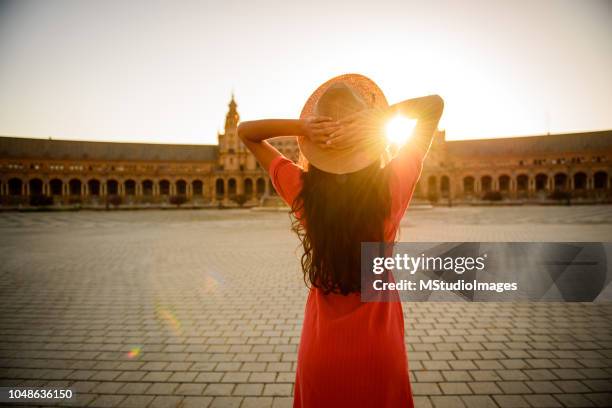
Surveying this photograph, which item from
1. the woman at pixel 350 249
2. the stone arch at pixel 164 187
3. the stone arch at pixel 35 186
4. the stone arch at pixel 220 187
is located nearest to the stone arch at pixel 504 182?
the stone arch at pixel 220 187

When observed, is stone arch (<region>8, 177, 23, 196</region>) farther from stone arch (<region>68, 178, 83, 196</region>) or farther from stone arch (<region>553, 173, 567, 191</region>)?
stone arch (<region>553, 173, 567, 191</region>)

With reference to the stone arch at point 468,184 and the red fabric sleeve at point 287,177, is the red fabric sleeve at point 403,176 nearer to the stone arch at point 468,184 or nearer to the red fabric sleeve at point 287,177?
the red fabric sleeve at point 287,177

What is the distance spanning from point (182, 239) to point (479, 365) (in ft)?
36.1

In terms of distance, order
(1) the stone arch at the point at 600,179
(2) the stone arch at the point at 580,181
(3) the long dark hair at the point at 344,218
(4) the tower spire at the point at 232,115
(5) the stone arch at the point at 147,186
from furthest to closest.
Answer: (4) the tower spire at the point at 232,115
(5) the stone arch at the point at 147,186
(2) the stone arch at the point at 580,181
(1) the stone arch at the point at 600,179
(3) the long dark hair at the point at 344,218

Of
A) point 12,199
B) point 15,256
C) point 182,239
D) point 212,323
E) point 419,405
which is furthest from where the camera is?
point 12,199

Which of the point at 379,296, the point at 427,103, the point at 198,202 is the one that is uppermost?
the point at 427,103

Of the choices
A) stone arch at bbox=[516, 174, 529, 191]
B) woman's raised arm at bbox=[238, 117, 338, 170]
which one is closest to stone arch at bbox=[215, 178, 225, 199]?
stone arch at bbox=[516, 174, 529, 191]

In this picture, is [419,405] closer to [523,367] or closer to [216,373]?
[523,367]

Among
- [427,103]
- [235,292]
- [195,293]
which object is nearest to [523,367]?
[427,103]

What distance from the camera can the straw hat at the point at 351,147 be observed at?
50.6 inches

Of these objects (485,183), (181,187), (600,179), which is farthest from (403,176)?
(600,179)

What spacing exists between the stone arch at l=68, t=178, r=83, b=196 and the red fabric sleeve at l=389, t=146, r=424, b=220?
6993 centimetres

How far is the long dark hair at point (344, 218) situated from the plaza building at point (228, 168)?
173 feet

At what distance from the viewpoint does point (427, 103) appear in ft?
4.66
